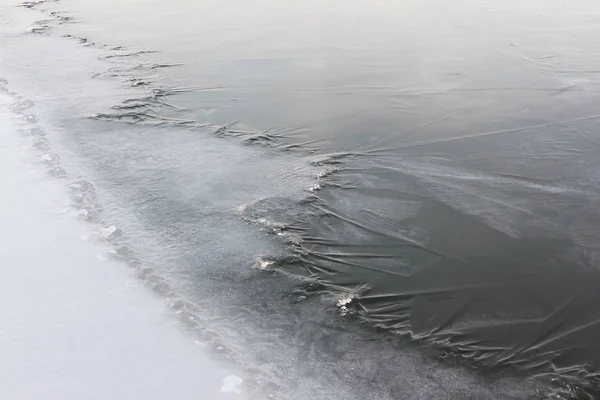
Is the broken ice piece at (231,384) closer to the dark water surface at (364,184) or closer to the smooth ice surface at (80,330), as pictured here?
the smooth ice surface at (80,330)

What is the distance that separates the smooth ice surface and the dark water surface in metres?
0.29

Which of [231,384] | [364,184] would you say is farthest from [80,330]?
[364,184]

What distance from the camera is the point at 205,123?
6.47m

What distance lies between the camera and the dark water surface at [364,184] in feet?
10.9

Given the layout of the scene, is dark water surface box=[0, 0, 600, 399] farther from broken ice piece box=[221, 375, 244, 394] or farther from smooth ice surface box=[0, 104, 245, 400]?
smooth ice surface box=[0, 104, 245, 400]

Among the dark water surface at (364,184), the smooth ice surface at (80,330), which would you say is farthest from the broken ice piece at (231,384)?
the dark water surface at (364,184)

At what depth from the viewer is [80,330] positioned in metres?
3.48

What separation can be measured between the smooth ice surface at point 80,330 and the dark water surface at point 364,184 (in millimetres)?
292

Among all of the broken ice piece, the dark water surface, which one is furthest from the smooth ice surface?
the dark water surface

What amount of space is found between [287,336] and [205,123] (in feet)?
12.0

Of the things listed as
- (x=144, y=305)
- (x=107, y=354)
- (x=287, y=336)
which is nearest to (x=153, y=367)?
(x=107, y=354)

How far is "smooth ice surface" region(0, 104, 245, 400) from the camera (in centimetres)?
309

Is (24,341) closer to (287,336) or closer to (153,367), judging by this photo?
(153,367)

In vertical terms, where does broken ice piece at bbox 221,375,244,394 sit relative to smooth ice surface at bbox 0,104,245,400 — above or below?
below
